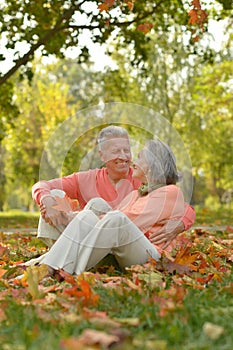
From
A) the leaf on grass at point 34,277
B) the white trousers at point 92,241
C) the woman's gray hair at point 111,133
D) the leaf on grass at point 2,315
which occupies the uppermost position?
the woman's gray hair at point 111,133

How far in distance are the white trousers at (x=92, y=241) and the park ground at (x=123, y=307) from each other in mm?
129

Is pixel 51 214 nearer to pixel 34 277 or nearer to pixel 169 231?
pixel 34 277

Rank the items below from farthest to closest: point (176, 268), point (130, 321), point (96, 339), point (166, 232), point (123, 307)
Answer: point (166, 232), point (176, 268), point (123, 307), point (130, 321), point (96, 339)

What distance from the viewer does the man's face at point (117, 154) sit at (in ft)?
16.8

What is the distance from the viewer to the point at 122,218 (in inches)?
177

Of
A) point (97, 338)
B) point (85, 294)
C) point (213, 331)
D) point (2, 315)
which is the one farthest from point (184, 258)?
point (97, 338)

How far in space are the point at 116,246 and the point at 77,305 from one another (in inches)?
45.4

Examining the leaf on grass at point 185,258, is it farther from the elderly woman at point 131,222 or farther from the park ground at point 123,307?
the elderly woman at point 131,222

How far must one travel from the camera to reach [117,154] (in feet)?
16.9

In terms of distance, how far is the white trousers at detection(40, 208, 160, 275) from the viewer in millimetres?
4516

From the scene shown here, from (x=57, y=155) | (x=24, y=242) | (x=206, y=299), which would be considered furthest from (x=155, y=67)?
(x=206, y=299)

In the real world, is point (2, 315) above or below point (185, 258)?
below

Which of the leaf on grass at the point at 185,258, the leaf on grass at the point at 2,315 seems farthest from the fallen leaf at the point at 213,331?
the leaf on grass at the point at 185,258

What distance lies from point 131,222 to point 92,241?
31 cm
